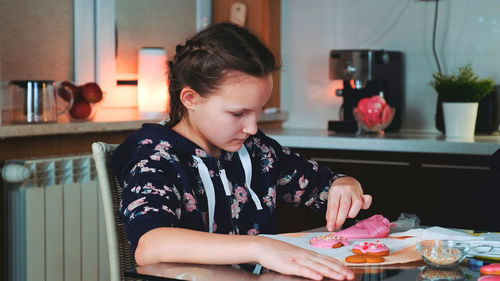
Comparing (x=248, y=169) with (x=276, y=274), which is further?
(x=248, y=169)

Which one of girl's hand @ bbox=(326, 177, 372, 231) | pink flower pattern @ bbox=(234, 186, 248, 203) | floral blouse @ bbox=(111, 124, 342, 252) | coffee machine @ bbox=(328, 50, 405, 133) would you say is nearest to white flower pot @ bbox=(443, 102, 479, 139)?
coffee machine @ bbox=(328, 50, 405, 133)

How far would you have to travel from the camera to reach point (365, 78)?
298cm

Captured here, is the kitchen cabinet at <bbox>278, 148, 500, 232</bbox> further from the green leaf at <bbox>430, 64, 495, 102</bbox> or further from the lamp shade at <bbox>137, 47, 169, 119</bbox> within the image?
the lamp shade at <bbox>137, 47, 169, 119</bbox>

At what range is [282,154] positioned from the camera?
5.37ft

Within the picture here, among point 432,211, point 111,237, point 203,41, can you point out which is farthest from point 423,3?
point 111,237

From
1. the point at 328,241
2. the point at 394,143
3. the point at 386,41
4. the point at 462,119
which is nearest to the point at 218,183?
the point at 328,241

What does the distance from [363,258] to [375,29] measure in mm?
2402

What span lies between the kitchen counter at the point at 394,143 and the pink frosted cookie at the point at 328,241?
5.06ft

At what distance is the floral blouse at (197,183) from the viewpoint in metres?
1.14

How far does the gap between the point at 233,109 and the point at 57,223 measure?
1.13 metres

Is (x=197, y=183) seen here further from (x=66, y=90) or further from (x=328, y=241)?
(x=66, y=90)

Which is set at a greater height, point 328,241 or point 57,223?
point 328,241

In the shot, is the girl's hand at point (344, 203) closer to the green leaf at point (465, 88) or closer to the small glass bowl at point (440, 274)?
the small glass bowl at point (440, 274)

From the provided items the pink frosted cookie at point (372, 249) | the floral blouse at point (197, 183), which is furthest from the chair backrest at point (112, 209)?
the pink frosted cookie at point (372, 249)
